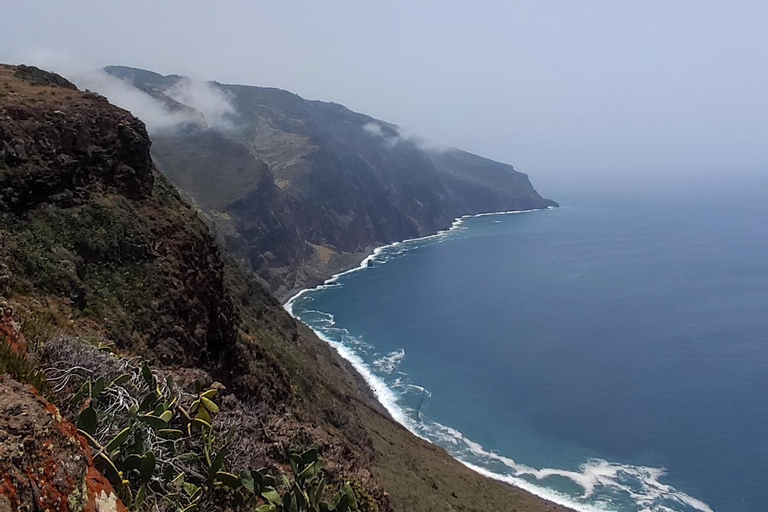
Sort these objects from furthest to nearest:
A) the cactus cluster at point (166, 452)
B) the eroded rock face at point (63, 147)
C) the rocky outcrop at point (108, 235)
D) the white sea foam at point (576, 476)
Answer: the white sea foam at point (576, 476) < the eroded rock face at point (63, 147) < the rocky outcrop at point (108, 235) < the cactus cluster at point (166, 452)

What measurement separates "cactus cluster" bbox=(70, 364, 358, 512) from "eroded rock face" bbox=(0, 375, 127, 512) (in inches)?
33.6

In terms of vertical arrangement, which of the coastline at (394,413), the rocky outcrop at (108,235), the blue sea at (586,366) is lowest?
the coastline at (394,413)

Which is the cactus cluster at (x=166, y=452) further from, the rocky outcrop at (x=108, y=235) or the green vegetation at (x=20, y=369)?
the rocky outcrop at (x=108, y=235)

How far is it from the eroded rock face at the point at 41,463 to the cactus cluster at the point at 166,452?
853 millimetres

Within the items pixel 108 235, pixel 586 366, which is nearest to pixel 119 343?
pixel 108 235

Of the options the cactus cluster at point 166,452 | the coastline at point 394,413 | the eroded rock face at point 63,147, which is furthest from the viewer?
the coastline at point 394,413

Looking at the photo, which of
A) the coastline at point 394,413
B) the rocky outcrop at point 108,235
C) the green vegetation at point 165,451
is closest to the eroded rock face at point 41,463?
the green vegetation at point 165,451

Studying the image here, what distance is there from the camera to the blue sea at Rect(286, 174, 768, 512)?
55594 millimetres

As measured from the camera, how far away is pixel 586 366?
79.2 metres

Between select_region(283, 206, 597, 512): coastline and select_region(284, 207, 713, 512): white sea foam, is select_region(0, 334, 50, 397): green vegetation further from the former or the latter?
select_region(284, 207, 713, 512): white sea foam

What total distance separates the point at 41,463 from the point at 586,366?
83837 millimetres

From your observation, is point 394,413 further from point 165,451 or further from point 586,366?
point 165,451

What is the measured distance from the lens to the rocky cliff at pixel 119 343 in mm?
5617

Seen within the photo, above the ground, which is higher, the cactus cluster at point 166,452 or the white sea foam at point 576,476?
the cactus cluster at point 166,452
